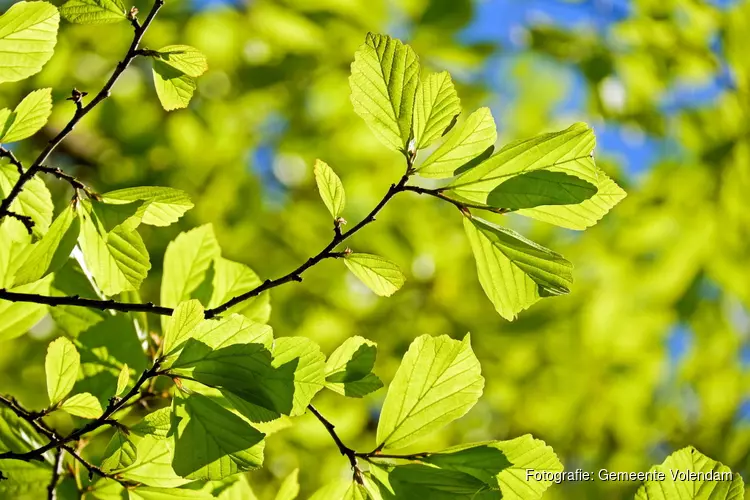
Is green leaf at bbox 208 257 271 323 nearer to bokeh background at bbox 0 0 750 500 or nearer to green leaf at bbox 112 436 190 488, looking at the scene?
green leaf at bbox 112 436 190 488

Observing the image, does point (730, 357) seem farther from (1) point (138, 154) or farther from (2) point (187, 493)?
(2) point (187, 493)

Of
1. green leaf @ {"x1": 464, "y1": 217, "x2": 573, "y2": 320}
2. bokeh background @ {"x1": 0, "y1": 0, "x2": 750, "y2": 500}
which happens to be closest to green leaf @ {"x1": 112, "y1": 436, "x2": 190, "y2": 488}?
green leaf @ {"x1": 464, "y1": 217, "x2": 573, "y2": 320}

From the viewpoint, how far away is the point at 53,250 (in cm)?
56

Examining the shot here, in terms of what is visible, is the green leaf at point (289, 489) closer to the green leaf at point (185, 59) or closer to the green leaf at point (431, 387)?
the green leaf at point (431, 387)

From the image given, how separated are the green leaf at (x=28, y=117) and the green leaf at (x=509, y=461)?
0.44m

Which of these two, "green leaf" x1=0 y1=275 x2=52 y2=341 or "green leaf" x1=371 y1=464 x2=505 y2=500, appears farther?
"green leaf" x1=0 y1=275 x2=52 y2=341

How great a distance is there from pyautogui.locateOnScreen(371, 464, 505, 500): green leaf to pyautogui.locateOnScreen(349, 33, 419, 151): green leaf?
10.8 inches

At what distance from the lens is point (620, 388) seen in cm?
229

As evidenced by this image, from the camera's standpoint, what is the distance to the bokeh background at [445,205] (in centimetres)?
197

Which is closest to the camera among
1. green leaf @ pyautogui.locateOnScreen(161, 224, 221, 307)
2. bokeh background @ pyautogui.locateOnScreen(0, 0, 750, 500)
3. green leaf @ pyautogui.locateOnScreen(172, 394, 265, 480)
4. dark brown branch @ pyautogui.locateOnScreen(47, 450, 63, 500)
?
green leaf @ pyautogui.locateOnScreen(172, 394, 265, 480)

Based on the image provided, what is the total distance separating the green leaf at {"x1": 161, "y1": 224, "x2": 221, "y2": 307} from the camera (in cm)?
78

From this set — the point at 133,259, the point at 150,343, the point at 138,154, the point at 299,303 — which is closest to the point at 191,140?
the point at 138,154

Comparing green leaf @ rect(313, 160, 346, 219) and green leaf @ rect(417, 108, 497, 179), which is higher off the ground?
green leaf @ rect(417, 108, 497, 179)

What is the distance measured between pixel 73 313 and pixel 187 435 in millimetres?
298
